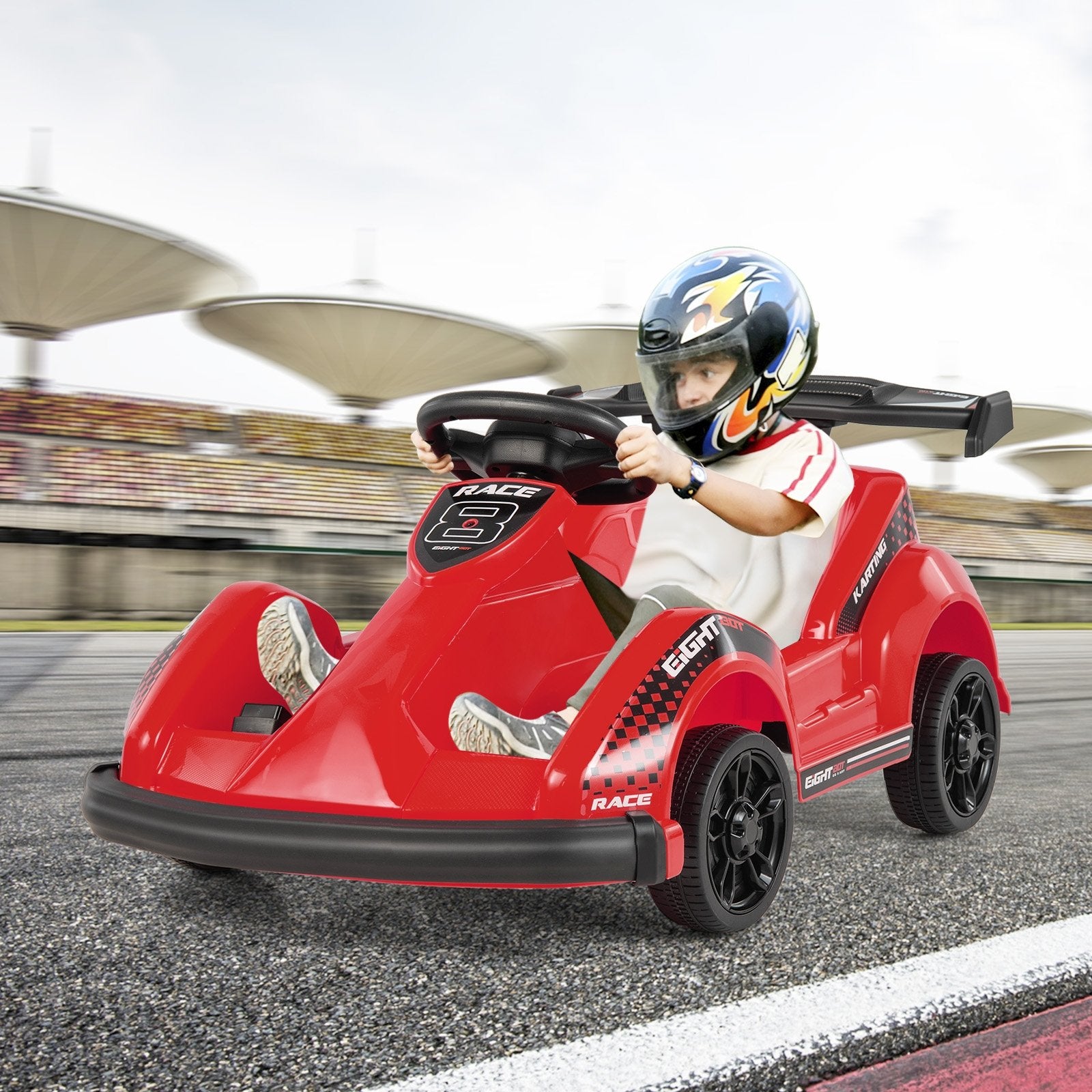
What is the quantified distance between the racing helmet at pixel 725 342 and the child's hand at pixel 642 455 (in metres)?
0.38

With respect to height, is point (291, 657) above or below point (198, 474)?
above

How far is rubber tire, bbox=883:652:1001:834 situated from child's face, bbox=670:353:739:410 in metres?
1.13

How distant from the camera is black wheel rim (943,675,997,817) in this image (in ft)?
10.7

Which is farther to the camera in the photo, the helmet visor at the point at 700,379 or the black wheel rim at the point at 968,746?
the black wheel rim at the point at 968,746

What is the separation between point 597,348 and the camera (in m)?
41.5

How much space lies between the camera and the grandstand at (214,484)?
16.9 metres

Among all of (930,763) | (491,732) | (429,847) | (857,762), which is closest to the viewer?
(429,847)

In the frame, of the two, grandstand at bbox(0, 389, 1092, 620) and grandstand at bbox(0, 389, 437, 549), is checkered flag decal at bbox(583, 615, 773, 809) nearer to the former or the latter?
grandstand at bbox(0, 389, 1092, 620)

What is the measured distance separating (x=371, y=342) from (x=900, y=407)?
102ft

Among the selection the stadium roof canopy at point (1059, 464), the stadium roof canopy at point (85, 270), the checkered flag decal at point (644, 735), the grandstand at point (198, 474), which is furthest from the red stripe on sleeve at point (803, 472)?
the stadium roof canopy at point (1059, 464)

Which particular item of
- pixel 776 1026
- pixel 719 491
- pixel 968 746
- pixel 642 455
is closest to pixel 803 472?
pixel 719 491

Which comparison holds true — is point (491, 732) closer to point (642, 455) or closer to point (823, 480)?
point (642, 455)

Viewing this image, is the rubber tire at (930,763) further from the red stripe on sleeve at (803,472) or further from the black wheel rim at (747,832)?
the black wheel rim at (747,832)

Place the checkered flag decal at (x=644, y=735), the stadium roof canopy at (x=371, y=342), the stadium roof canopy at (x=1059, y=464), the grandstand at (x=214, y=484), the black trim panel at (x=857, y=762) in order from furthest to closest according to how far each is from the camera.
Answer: the stadium roof canopy at (x=1059, y=464) < the stadium roof canopy at (x=371, y=342) < the grandstand at (x=214, y=484) < the black trim panel at (x=857, y=762) < the checkered flag decal at (x=644, y=735)
